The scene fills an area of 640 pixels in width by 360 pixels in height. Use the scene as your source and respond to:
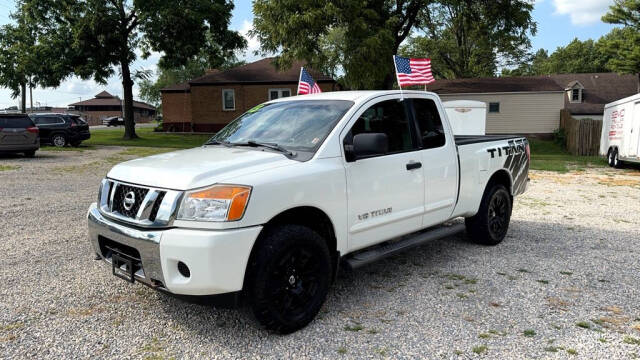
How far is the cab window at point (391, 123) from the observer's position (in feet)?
14.1

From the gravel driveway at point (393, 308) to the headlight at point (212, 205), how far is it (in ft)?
3.27

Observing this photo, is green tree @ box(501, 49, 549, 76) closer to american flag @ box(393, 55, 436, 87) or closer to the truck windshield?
american flag @ box(393, 55, 436, 87)

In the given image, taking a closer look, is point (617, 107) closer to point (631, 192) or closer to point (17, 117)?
point (631, 192)

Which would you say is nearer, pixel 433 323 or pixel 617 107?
pixel 433 323

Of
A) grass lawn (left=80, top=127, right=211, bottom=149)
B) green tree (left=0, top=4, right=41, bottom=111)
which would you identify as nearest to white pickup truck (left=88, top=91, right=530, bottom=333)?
grass lawn (left=80, top=127, right=211, bottom=149)

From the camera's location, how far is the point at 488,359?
10.2 ft

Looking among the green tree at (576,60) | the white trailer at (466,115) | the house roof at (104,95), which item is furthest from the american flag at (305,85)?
the house roof at (104,95)

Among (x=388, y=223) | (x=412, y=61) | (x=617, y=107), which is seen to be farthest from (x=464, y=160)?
(x=617, y=107)

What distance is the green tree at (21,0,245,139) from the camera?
2586 cm

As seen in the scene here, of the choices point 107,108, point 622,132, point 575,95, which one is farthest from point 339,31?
point 107,108

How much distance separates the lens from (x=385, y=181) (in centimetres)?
414

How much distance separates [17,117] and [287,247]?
1706 centimetres

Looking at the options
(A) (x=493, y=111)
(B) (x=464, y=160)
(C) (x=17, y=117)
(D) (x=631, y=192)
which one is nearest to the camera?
(B) (x=464, y=160)

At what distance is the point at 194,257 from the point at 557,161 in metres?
19.1
